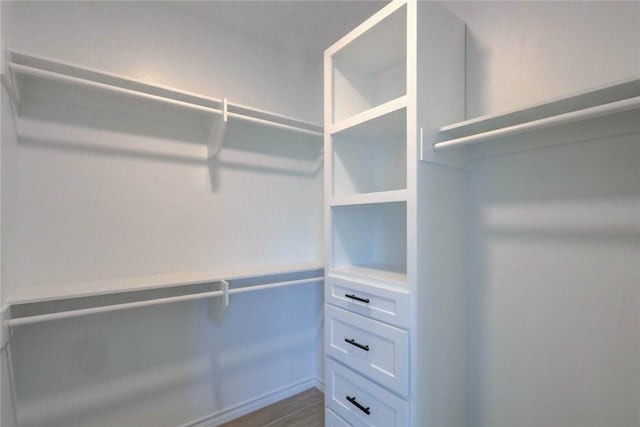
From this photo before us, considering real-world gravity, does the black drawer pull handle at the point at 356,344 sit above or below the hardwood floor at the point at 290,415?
above

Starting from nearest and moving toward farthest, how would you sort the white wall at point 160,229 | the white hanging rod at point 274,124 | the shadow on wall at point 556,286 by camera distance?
1. the shadow on wall at point 556,286
2. the white wall at point 160,229
3. the white hanging rod at point 274,124

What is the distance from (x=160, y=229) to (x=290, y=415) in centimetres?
150

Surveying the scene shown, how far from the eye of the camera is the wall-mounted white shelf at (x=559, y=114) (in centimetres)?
89

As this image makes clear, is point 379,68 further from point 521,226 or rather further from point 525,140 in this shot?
point 521,226

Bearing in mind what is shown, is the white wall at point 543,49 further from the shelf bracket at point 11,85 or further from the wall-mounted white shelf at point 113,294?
the shelf bracket at point 11,85

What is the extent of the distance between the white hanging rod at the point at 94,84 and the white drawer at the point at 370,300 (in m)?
1.20

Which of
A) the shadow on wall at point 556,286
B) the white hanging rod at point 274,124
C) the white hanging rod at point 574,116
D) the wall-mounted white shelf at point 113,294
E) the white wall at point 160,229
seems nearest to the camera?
the white hanging rod at point 574,116

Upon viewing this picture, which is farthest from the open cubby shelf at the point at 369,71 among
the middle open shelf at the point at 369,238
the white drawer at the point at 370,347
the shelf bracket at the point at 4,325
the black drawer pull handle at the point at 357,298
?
the shelf bracket at the point at 4,325

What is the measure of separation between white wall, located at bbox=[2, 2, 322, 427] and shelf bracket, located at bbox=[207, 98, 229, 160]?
104 millimetres

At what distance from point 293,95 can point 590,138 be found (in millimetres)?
1851

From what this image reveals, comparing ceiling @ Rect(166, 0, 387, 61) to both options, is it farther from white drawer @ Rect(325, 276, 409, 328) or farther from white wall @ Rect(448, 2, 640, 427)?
white drawer @ Rect(325, 276, 409, 328)

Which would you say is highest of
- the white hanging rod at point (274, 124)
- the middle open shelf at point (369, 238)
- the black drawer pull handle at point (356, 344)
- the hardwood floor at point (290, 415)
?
the white hanging rod at point (274, 124)

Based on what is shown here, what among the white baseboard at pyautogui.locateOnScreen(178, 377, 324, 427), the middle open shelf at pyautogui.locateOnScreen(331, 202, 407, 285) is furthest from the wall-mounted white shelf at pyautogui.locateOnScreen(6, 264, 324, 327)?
the white baseboard at pyautogui.locateOnScreen(178, 377, 324, 427)

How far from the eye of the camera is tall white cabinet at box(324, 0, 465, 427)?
125cm
